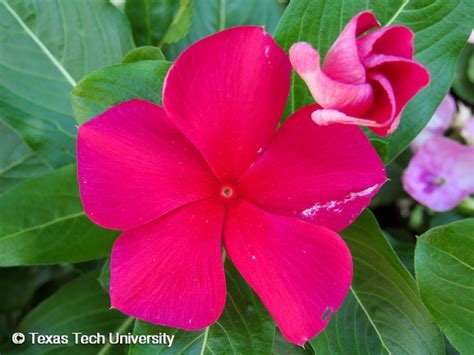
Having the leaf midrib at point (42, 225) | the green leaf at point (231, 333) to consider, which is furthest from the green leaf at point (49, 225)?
the green leaf at point (231, 333)

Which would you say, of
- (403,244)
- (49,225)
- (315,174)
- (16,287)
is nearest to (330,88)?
(315,174)

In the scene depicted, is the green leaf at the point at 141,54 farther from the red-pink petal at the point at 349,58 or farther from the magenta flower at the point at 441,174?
the magenta flower at the point at 441,174

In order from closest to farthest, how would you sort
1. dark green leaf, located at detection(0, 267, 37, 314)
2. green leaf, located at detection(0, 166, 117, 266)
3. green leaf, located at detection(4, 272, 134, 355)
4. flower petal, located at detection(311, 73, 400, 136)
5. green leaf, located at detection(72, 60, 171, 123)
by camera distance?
flower petal, located at detection(311, 73, 400, 136) → green leaf, located at detection(72, 60, 171, 123) → green leaf, located at detection(0, 166, 117, 266) → green leaf, located at detection(4, 272, 134, 355) → dark green leaf, located at detection(0, 267, 37, 314)

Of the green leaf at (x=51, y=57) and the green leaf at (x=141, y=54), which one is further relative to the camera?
the green leaf at (x=51, y=57)

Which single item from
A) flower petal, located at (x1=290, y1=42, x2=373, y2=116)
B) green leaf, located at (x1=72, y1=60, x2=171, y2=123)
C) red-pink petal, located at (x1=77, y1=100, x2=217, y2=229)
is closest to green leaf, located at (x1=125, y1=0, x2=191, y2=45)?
green leaf, located at (x1=72, y1=60, x2=171, y2=123)

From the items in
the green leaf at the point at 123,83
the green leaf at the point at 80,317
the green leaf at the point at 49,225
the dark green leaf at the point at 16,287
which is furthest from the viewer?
the dark green leaf at the point at 16,287

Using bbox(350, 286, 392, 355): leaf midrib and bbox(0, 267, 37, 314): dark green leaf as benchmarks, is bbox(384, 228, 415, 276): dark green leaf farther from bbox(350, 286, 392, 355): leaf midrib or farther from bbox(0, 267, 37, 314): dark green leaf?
bbox(0, 267, 37, 314): dark green leaf

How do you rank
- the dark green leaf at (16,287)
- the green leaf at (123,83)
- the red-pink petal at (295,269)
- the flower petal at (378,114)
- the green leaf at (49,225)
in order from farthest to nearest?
the dark green leaf at (16,287), the green leaf at (49,225), the green leaf at (123,83), the red-pink petal at (295,269), the flower petal at (378,114)
